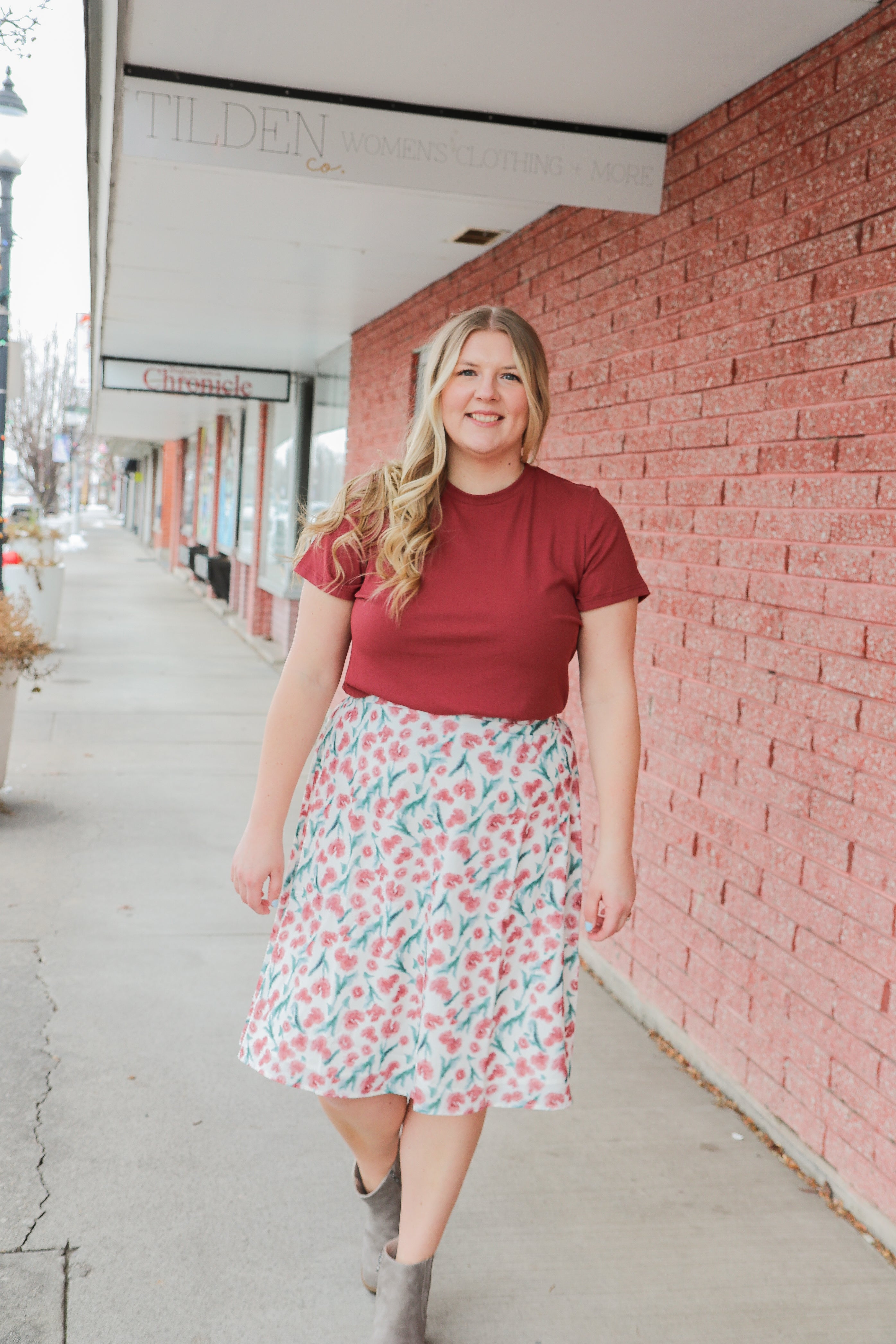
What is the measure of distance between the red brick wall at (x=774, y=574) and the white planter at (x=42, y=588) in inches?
304

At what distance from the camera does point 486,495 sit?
7.20 feet

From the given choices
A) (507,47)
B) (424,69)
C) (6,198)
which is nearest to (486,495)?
(507,47)

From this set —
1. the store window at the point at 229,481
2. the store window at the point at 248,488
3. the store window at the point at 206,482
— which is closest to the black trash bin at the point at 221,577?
the store window at the point at 229,481

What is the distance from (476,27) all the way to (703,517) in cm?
148

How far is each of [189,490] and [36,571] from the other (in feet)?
48.6

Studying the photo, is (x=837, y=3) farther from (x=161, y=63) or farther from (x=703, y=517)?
(x=161, y=63)

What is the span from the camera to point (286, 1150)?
9.80 feet

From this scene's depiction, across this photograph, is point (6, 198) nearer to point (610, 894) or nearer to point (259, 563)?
point (610, 894)

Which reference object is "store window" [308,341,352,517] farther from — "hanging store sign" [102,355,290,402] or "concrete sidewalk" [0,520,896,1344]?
"concrete sidewalk" [0,520,896,1344]

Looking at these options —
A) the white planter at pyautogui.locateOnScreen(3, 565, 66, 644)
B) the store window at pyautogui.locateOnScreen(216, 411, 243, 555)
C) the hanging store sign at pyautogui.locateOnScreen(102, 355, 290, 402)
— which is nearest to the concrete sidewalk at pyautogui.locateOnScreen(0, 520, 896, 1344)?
the white planter at pyautogui.locateOnScreen(3, 565, 66, 644)

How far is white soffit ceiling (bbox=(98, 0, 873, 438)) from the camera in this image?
3.01 metres

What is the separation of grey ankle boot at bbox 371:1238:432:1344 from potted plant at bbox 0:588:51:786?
12.6 ft

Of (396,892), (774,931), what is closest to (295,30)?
(396,892)

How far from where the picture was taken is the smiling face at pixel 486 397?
213 centimetres
